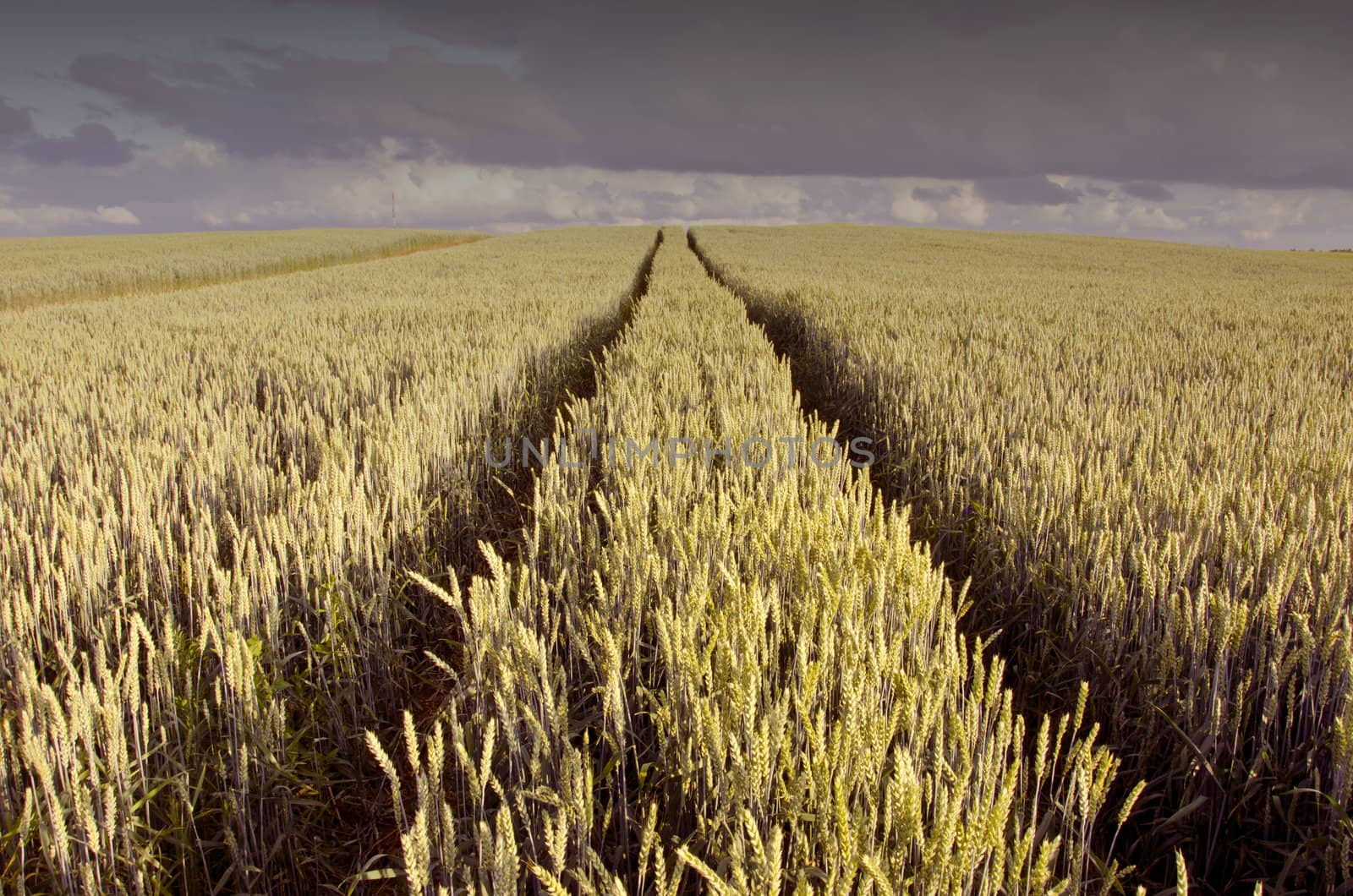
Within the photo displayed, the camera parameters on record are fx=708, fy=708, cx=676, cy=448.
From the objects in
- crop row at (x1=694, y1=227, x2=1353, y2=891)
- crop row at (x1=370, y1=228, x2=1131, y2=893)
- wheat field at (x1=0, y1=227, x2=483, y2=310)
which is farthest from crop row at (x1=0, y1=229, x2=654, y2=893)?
wheat field at (x1=0, y1=227, x2=483, y2=310)

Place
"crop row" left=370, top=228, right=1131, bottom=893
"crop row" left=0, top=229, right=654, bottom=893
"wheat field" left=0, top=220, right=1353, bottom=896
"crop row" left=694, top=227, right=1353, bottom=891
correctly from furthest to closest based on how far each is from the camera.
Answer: "crop row" left=694, top=227, right=1353, bottom=891 → "crop row" left=0, top=229, right=654, bottom=893 → "wheat field" left=0, top=220, right=1353, bottom=896 → "crop row" left=370, top=228, right=1131, bottom=893

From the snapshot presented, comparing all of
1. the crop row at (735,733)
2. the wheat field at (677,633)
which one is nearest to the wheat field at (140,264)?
the wheat field at (677,633)

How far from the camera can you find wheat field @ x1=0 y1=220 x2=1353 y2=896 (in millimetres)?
1218

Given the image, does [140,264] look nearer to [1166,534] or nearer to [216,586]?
[216,586]

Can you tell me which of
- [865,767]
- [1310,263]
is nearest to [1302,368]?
[865,767]

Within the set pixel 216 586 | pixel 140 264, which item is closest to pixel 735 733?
pixel 216 586

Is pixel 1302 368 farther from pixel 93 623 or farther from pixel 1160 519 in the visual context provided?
pixel 93 623

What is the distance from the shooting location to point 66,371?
4.90 meters

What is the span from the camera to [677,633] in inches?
53.1

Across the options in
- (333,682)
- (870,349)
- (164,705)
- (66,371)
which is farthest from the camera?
(870,349)

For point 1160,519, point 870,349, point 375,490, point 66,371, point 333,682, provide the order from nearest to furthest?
1. point 333,682
2. point 1160,519
3. point 375,490
4. point 66,371
5. point 870,349

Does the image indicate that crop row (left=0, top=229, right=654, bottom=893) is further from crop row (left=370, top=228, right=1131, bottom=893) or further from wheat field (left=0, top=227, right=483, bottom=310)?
wheat field (left=0, top=227, right=483, bottom=310)

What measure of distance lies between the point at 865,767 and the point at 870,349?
16.1 ft

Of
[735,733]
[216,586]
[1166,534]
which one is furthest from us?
[1166,534]
